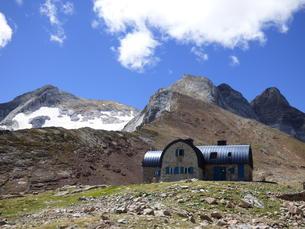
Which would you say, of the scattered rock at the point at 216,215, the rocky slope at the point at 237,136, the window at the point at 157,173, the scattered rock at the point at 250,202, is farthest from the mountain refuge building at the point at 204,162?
the rocky slope at the point at 237,136

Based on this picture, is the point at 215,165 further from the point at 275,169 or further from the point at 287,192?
the point at 275,169

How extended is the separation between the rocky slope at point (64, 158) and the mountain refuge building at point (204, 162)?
85.1 ft

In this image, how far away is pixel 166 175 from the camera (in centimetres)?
8081

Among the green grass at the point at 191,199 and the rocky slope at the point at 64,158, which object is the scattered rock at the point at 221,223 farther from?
the rocky slope at the point at 64,158

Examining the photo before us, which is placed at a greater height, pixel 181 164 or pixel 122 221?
pixel 181 164

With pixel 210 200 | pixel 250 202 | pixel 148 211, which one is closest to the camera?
pixel 148 211

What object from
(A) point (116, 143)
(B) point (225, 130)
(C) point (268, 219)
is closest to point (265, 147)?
(B) point (225, 130)

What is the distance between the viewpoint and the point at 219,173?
262 ft

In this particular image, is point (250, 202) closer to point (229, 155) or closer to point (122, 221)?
point (122, 221)

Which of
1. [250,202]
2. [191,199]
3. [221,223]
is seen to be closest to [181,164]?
[250,202]

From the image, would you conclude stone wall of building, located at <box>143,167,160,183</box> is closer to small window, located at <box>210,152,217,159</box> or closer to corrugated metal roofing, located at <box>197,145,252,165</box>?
corrugated metal roofing, located at <box>197,145,252,165</box>

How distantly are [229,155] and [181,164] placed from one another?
7.76 m

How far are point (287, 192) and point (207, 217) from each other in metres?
22.5

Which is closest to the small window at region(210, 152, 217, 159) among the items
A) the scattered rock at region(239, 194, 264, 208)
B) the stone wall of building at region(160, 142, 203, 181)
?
the stone wall of building at region(160, 142, 203, 181)
